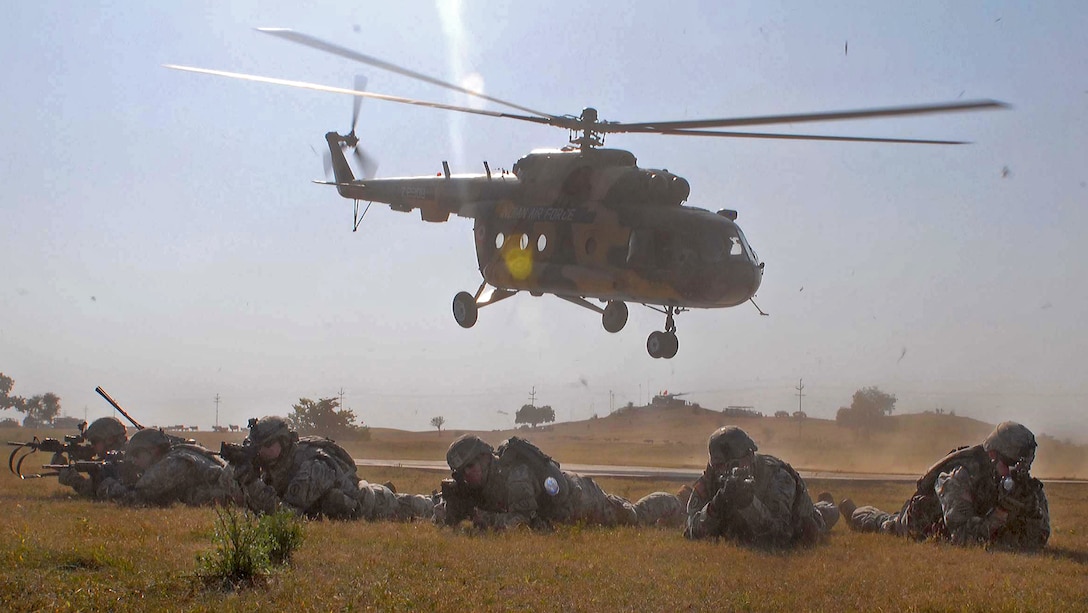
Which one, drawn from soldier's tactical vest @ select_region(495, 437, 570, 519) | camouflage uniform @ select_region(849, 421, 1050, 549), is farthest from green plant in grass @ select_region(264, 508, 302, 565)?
camouflage uniform @ select_region(849, 421, 1050, 549)

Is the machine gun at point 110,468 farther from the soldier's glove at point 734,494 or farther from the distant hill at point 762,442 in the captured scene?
the distant hill at point 762,442

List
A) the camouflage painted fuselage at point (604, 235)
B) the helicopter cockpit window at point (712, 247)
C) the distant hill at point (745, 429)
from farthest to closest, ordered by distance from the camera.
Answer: the distant hill at point (745, 429) < the camouflage painted fuselage at point (604, 235) < the helicopter cockpit window at point (712, 247)

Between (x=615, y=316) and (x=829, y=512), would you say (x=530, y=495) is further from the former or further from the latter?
(x=615, y=316)

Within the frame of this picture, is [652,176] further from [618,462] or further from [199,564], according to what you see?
[618,462]

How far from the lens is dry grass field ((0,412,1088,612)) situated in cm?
824

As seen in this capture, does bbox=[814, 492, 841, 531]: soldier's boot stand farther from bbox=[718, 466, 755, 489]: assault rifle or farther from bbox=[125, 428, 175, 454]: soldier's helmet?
bbox=[125, 428, 175, 454]: soldier's helmet

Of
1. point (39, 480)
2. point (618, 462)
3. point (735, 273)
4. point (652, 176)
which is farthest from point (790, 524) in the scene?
point (618, 462)

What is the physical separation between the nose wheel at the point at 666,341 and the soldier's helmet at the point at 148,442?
352 inches

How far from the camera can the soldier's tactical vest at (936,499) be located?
12.6 metres

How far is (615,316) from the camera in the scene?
71.1 ft

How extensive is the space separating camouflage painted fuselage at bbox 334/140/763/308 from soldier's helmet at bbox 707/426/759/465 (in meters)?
5.90

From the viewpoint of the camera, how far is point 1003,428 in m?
12.2

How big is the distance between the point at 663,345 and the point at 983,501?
757cm

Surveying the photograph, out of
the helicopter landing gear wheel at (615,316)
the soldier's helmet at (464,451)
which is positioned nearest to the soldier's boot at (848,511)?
the soldier's helmet at (464,451)
